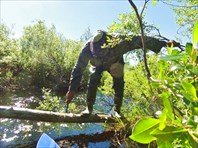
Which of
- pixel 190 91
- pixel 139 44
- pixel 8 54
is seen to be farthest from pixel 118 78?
pixel 8 54

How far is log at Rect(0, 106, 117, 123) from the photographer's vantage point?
3.73m

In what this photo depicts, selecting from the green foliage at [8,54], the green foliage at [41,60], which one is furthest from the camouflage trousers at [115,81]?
the green foliage at [8,54]

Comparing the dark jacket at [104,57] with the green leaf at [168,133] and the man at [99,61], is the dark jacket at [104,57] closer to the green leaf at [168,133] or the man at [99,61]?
the man at [99,61]

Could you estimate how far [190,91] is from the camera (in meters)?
0.47

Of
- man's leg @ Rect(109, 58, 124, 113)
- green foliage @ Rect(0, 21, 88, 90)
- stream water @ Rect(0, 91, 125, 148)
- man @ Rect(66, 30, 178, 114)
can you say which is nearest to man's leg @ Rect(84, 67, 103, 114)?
man @ Rect(66, 30, 178, 114)

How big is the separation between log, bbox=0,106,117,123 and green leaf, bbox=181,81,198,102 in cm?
353

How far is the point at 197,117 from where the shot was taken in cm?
44

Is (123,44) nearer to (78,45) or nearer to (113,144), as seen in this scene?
(113,144)

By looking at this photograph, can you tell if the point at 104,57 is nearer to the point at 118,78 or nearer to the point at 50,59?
the point at 118,78

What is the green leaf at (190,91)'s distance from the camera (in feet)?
1.53

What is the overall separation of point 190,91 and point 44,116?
3.61m

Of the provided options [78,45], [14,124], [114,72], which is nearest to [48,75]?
[78,45]

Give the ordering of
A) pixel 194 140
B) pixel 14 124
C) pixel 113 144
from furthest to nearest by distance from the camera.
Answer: pixel 14 124 → pixel 113 144 → pixel 194 140

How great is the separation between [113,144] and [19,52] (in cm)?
1280
